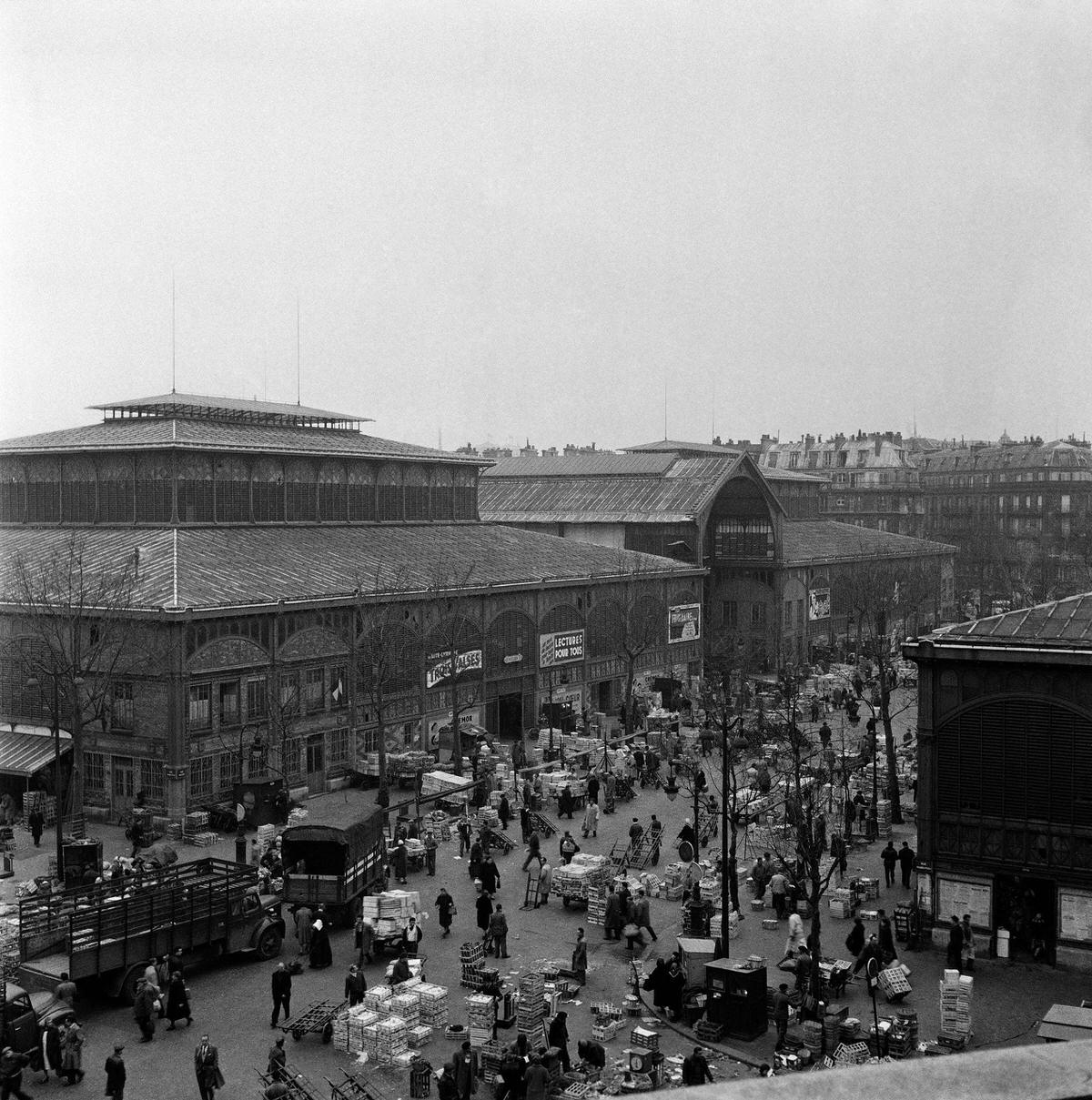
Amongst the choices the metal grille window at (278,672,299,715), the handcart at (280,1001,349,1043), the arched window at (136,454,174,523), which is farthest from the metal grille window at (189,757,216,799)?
the handcart at (280,1001,349,1043)

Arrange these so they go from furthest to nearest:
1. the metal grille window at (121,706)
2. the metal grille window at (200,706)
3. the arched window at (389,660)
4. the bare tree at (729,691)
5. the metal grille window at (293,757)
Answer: the arched window at (389,660) < the metal grille window at (293,757) < the metal grille window at (121,706) < the metal grille window at (200,706) < the bare tree at (729,691)

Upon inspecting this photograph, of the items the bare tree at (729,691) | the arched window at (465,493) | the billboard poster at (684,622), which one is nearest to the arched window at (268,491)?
the arched window at (465,493)

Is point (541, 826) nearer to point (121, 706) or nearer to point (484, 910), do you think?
point (484, 910)

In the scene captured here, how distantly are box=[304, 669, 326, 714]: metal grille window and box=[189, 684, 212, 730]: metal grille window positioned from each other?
4.73m

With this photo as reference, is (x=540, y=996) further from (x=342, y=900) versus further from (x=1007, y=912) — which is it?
(x=1007, y=912)

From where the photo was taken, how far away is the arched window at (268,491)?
196 ft

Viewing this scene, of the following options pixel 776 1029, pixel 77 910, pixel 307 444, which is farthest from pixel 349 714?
pixel 776 1029

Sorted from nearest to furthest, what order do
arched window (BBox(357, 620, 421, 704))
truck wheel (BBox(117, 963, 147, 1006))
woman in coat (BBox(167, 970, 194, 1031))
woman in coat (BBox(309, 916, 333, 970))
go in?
woman in coat (BBox(167, 970, 194, 1031)) < truck wheel (BBox(117, 963, 147, 1006)) < woman in coat (BBox(309, 916, 333, 970)) < arched window (BBox(357, 620, 421, 704))

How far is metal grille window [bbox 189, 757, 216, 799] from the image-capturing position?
147 ft

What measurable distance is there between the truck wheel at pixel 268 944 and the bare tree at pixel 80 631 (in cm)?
1413

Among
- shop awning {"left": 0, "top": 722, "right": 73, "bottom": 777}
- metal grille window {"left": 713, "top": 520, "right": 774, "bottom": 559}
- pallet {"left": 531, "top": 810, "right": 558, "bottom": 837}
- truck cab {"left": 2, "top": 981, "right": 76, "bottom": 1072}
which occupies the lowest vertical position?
pallet {"left": 531, "top": 810, "right": 558, "bottom": 837}

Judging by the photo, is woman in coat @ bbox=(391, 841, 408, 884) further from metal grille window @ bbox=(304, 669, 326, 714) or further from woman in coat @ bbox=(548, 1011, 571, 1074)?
woman in coat @ bbox=(548, 1011, 571, 1074)

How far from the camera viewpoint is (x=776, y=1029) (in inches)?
1022

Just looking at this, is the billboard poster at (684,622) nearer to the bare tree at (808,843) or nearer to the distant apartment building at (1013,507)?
the bare tree at (808,843)
